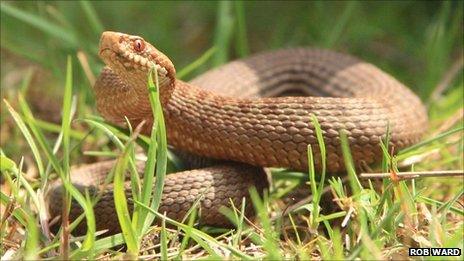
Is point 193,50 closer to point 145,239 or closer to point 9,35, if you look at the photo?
point 9,35

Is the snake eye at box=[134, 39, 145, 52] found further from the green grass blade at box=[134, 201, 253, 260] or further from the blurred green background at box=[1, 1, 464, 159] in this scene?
the blurred green background at box=[1, 1, 464, 159]

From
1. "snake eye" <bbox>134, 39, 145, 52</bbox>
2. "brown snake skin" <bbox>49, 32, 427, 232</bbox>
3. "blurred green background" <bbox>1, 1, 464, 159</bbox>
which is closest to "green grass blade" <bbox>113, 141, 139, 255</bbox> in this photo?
"brown snake skin" <bbox>49, 32, 427, 232</bbox>

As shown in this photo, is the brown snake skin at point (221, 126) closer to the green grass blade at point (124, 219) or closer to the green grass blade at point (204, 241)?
the green grass blade at point (204, 241)

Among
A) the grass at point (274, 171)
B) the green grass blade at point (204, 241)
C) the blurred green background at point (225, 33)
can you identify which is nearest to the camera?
the green grass blade at point (204, 241)

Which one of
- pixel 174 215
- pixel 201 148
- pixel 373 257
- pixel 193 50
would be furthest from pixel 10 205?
pixel 193 50

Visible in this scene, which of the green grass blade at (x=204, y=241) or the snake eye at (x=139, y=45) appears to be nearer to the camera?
the green grass blade at (x=204, y=241)

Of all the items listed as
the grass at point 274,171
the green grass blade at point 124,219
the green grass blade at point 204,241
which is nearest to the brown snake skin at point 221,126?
the grass at point 274,171

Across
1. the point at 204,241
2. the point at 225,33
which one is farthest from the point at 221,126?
the point at 225,33
